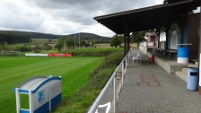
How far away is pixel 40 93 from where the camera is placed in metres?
7.62

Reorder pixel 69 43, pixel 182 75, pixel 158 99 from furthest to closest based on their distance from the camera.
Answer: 1. pixel 69 43
2. pixel 182 75
3. pixel 158 99

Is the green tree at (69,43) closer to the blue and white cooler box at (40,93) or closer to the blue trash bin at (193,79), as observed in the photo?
the blue and white cooler box at (40,93)

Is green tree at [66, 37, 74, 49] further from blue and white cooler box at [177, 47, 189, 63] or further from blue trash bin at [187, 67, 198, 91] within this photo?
blue trash bin at [187, 67, 198, 91]

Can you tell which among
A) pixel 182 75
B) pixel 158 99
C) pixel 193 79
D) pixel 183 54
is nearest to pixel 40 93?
pixel 158 99

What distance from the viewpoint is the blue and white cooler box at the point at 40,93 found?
23.2ft

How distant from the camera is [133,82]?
337 inches

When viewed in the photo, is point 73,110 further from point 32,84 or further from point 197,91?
point 197,91

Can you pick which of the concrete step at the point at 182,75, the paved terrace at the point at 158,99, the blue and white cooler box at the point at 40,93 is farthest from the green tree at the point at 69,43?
the paved terrace at the point at 158,99

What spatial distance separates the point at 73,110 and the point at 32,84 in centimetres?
215

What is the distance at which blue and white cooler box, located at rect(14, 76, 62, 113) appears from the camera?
7.07m

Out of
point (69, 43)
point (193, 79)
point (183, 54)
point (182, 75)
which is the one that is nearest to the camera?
point (193, 79)

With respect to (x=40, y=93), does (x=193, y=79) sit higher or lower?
higher

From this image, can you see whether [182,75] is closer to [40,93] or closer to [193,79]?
[193,79]

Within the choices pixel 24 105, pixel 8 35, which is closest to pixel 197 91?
pixel 24 105
